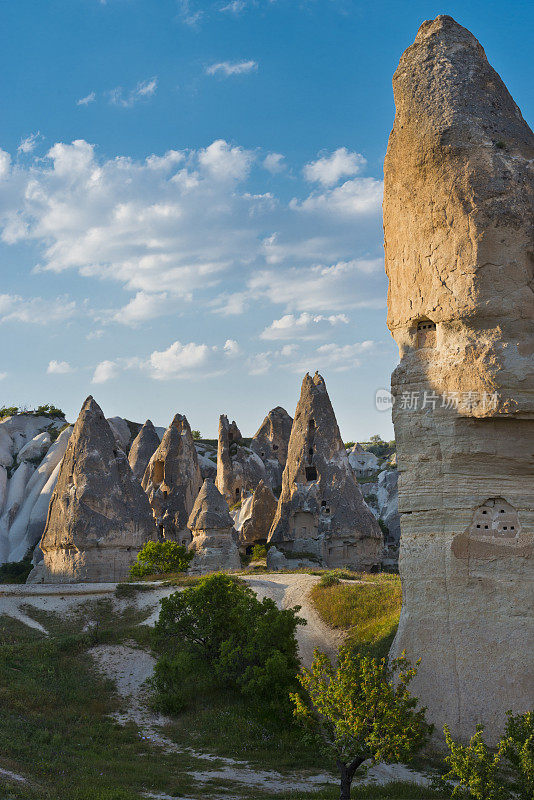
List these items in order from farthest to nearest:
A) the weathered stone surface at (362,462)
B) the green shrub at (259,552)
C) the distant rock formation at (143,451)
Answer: the weathered stone surface at (362,462) < the distant rock formation at (143,451) < the green shrub at (259,552)

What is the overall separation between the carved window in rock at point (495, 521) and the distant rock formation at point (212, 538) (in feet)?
53.4

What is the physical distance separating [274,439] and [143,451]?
7.41 meters

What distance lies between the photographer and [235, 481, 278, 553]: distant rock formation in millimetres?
30953

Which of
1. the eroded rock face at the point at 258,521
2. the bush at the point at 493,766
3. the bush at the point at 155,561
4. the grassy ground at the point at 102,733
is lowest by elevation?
the grassy ground at the point at 102,733

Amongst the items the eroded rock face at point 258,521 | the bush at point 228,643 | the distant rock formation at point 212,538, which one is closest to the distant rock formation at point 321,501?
the distant rock formation at point 212,538

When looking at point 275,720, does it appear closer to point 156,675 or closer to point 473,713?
point 156,675

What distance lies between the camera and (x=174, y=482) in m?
33.2

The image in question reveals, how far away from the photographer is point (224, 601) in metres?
13.9

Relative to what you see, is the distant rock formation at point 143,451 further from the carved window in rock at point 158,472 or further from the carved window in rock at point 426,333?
the carved window in rock at point 426,333

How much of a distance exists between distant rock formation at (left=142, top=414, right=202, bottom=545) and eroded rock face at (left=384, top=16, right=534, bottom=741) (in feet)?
73.6

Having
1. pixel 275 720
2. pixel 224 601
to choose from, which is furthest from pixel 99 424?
pixel 275 720

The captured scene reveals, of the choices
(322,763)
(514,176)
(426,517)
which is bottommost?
(322,763)

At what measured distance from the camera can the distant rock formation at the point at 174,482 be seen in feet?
106

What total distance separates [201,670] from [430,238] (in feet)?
27.3
